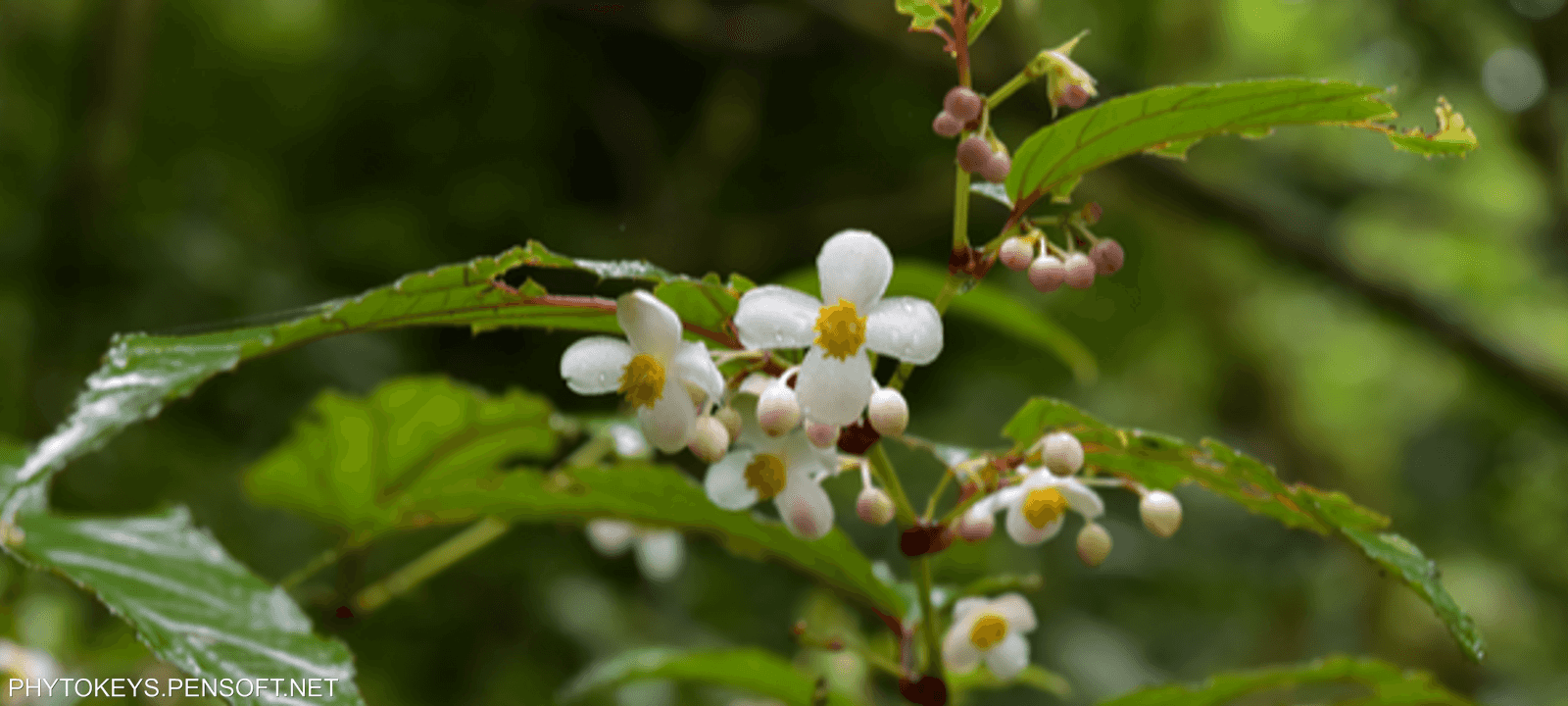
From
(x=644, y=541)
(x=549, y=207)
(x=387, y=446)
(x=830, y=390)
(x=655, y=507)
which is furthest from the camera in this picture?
(x=549, y=207)

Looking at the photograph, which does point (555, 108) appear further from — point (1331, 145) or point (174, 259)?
point (1331, 145)

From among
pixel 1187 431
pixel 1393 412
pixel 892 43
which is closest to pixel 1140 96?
pixel 892 43

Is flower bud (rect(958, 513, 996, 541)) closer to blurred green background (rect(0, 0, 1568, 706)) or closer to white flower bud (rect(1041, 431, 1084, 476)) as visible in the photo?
white flower bud (rect(1041, 431, 1084, 476))

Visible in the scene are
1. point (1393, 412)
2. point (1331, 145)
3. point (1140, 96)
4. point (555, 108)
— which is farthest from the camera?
point (1393, 412)

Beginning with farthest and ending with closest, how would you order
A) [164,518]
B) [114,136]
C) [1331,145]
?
[1331,145]
[114,136]
[164,518]

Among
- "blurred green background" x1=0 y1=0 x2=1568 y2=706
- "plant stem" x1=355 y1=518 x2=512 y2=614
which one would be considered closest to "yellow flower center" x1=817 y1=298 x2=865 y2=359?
"plant stem" x1=355 y1=518 x2=512 y2=614

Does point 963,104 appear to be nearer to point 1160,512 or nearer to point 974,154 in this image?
point 974,154

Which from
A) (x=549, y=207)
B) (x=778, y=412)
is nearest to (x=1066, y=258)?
(x=778, y=412)
